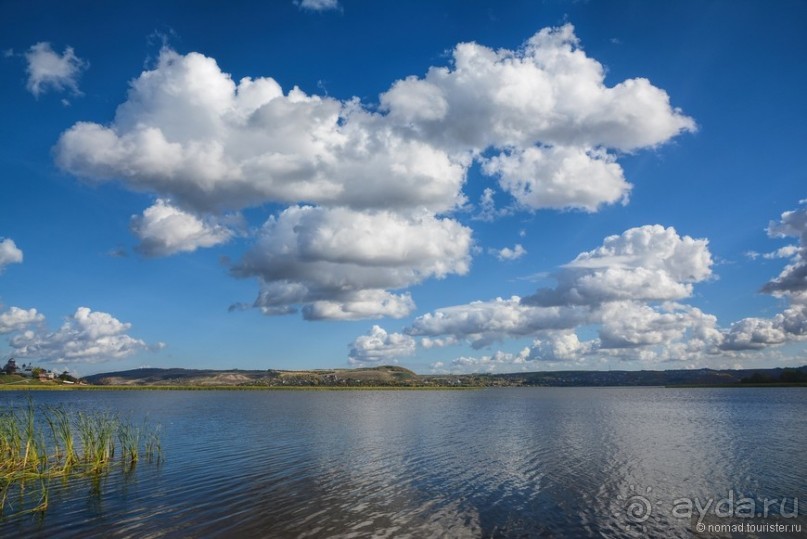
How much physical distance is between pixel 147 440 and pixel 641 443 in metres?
50.4

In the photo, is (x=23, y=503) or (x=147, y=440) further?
(x=147, y=440)

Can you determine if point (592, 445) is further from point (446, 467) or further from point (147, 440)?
point (147, 440)

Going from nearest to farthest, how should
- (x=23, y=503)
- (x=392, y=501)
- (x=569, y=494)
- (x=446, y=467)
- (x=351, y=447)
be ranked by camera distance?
(x=23, y=503) < (x=392, y=501) < (x=569, y=494) < (x=446, y=467) < (x=351, y=447)

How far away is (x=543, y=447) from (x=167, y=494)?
33908 millimetres

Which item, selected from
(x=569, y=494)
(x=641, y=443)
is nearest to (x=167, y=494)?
(x=569, y=494)

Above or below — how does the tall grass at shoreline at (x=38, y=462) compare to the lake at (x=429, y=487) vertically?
above

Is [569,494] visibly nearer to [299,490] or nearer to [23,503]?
[299,490]

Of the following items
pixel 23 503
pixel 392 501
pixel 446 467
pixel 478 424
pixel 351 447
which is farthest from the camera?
pixel 478 424

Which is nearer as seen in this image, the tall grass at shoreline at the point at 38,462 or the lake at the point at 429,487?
the lake at the point at 429,487

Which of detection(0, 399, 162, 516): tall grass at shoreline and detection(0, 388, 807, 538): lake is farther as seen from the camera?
detection(0, 399, 162, 516): tall grass at shoreline

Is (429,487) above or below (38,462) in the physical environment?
below

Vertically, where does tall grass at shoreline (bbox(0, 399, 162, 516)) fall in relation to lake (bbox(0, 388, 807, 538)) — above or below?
above

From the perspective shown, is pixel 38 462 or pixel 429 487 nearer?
pixel 429 487

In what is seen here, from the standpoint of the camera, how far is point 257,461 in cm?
4016
